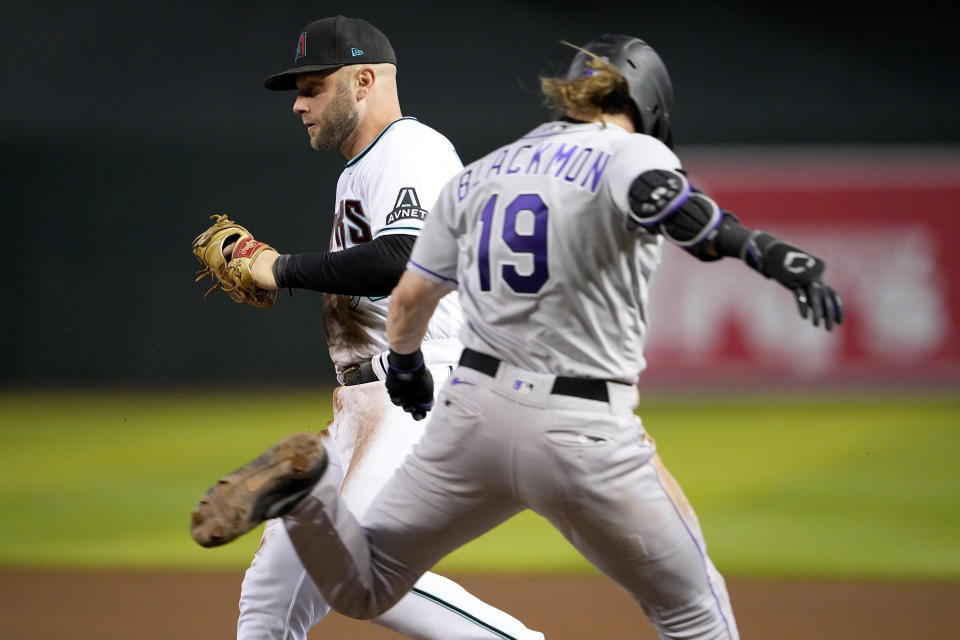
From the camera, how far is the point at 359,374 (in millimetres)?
3637

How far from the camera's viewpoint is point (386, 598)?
2727 millimetres

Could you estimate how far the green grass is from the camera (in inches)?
236

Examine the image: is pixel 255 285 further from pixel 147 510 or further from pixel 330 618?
pixel 147 510

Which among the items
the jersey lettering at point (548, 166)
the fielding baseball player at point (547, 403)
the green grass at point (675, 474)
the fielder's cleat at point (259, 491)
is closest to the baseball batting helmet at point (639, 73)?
the fielding baseball player at point (547, 403)

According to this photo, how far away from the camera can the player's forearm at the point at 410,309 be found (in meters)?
2.75

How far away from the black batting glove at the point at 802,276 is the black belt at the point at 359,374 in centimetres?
167

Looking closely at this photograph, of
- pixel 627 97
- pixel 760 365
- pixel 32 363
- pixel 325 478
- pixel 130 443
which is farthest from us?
pixel 32 363

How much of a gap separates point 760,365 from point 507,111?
11.8 feet

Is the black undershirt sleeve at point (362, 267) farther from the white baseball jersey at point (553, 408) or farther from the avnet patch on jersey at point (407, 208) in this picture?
the white baseball jersey at point (553, 408)

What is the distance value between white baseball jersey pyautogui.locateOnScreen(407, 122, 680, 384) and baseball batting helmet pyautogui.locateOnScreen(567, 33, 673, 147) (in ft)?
0.50

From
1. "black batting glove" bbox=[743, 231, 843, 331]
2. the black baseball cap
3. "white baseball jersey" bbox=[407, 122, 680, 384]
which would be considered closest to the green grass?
the black baseball cap

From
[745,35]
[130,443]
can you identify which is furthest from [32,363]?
[745,35]

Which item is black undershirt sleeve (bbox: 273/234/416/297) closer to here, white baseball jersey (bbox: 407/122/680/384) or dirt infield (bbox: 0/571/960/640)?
white baseball jersey (bbox: 407/122/680/384)

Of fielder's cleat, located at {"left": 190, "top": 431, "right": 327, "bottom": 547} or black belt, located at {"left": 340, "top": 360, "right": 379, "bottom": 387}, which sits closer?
fielder's cleat, located at {"left": 190, "top": 431, "right": 327, "bottom": 547}
